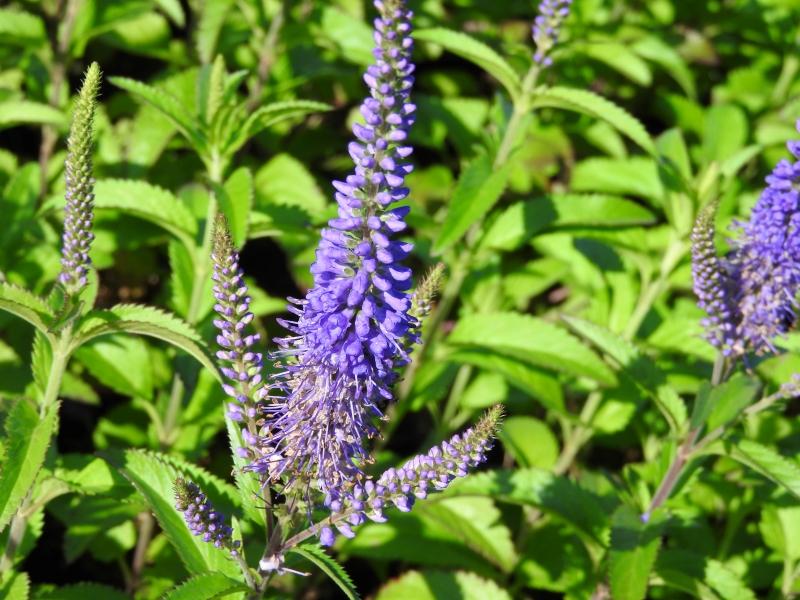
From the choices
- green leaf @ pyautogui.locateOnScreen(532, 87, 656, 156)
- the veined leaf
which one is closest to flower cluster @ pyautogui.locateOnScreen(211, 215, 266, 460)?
the veined leaf

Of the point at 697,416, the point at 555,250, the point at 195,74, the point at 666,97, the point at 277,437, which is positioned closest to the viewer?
the point at 277,437

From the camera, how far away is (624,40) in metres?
6.39

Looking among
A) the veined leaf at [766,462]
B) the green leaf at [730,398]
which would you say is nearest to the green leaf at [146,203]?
the green leaf at [730,398]

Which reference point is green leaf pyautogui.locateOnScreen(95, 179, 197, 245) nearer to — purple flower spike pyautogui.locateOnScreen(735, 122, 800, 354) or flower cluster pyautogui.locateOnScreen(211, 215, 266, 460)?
flower cluster pyautogui.locateOnScreen(211, 215, 266, 460)

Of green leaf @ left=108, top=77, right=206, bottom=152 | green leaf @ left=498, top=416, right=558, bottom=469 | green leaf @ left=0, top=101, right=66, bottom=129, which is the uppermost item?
green leaf @ left=108, top=77, right=206, bottom=152

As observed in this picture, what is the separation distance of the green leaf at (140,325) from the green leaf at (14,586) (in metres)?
1.01

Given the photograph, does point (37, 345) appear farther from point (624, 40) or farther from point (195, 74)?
point (624, 40)

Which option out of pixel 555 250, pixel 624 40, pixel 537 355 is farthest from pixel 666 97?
pixel 537 355

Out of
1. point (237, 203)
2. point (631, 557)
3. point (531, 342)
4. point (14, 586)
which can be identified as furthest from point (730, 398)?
point (14, 586)

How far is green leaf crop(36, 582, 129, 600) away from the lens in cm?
369

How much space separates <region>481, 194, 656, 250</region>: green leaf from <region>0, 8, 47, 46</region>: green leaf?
9.25ft

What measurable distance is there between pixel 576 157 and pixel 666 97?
0.79 meters

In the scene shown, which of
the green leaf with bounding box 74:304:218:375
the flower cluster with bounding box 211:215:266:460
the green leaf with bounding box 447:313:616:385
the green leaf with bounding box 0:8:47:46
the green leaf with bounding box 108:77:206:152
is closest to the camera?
the flower cluster with bounding box 211:215:266:460

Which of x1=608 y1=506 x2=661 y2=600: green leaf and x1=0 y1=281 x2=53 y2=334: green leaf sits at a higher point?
x1=0 y1=281 x2=53 y2=334: green leaf
